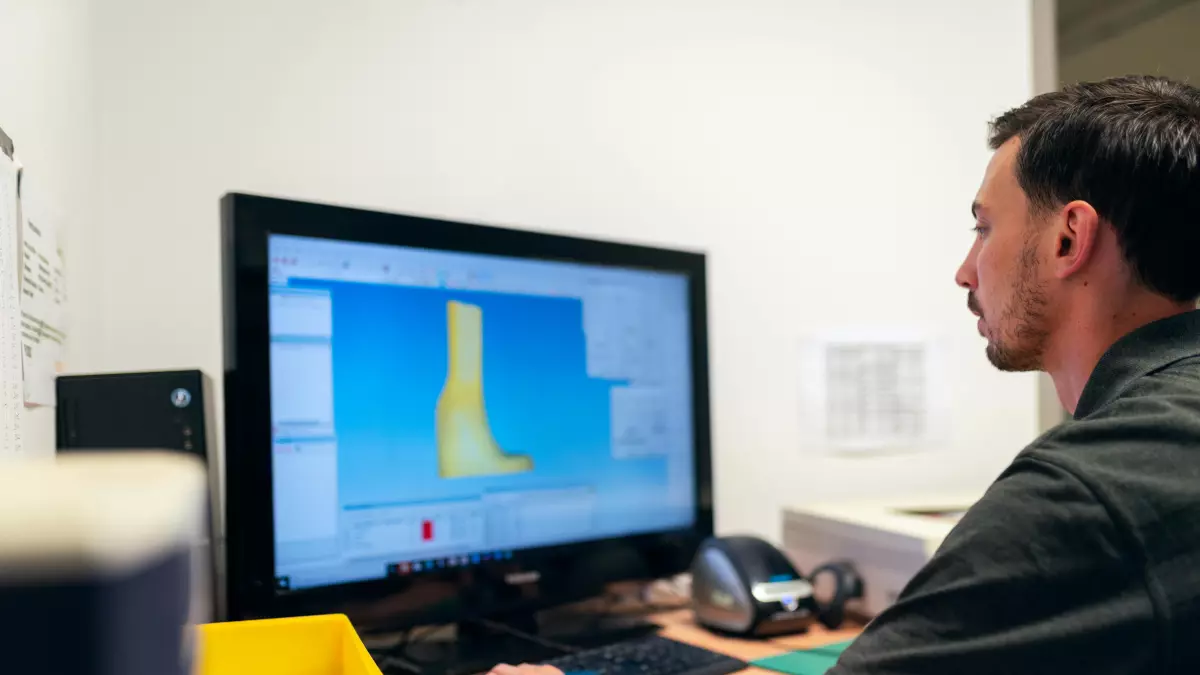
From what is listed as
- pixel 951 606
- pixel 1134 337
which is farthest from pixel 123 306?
pixel 1134 337

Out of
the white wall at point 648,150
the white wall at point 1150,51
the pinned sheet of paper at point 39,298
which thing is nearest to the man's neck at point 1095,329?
the white wall at point 648,150

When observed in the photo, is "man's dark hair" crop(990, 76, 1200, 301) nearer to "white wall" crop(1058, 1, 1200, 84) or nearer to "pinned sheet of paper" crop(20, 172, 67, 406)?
"pinned sheet of paper" crop(20, 172, 67, 406)

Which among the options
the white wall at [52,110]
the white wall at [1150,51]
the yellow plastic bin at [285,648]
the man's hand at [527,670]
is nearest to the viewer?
the yellow plastic bin at [285,648]

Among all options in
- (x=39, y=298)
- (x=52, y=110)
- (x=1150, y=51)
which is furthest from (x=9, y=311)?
(x=1150, y=51)

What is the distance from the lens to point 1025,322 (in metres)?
0.96

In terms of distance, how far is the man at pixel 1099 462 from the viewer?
2.06 feet

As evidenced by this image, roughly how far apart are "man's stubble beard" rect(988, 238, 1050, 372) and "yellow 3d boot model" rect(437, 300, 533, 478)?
0.60 metres

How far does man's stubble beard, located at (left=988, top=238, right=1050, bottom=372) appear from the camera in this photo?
0.94m

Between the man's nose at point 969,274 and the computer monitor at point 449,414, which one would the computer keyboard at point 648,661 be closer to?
the computer monitor at point 449,414

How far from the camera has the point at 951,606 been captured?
0.66 m

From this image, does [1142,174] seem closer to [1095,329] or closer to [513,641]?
[1095,329]

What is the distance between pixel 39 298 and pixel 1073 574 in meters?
0.90

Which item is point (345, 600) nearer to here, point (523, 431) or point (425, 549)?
point (425, 549)

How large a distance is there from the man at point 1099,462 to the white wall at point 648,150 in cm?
63
